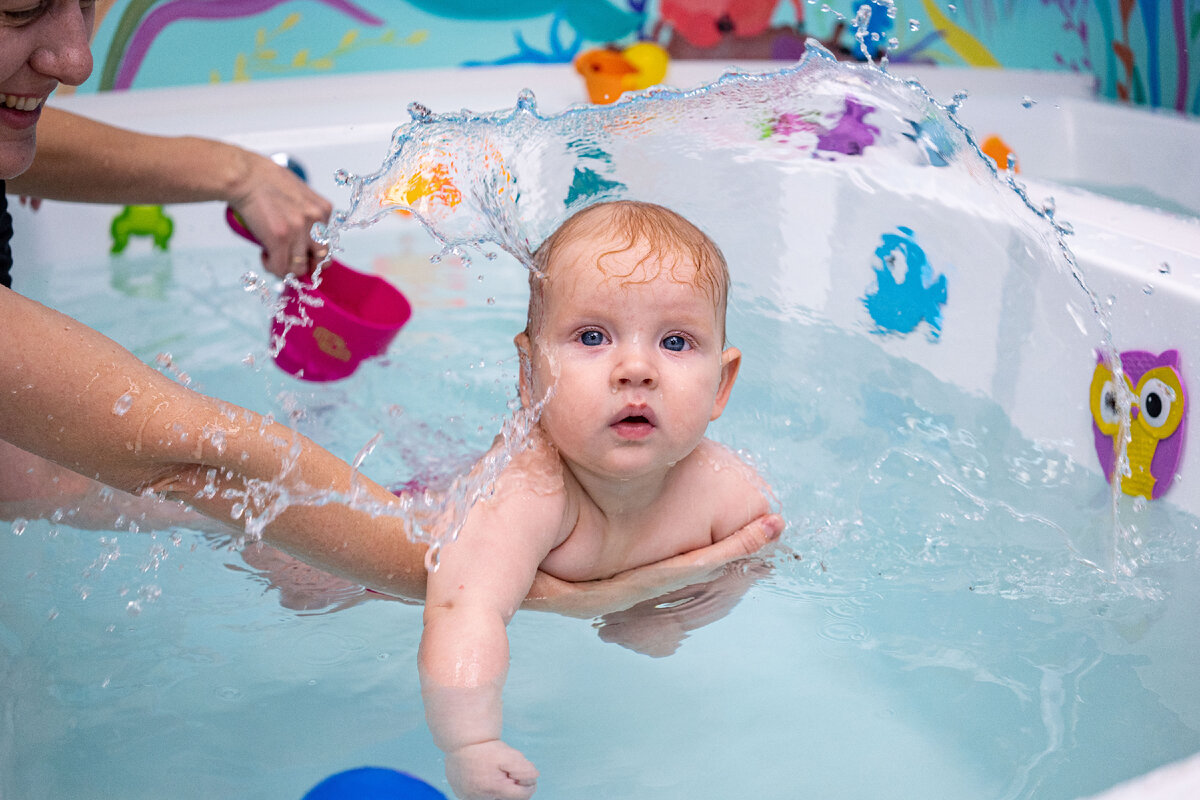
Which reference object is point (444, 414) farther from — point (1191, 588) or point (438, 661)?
point (1191, 588)

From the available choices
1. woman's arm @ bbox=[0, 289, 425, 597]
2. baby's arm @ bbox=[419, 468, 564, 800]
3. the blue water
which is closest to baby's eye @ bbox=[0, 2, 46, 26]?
woman's arm @ bbox=[0, 289, 425, 597]

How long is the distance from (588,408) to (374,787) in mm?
379

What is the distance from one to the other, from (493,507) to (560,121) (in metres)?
0.68

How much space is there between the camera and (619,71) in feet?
8.26

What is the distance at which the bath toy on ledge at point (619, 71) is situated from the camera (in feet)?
8.20

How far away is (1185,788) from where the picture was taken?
0.74 metres

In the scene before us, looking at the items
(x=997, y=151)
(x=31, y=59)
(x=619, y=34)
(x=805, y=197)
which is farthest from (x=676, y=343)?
(x=619, y=34)

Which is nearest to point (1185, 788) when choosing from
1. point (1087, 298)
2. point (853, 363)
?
point (1087, 298)

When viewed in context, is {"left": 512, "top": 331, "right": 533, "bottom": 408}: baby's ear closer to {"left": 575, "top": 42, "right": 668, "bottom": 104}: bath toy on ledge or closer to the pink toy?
the pink toy

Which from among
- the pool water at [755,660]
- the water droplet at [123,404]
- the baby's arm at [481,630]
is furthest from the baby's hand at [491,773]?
the water droplet at [123,404]

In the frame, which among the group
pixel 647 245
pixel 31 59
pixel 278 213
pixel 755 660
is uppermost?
pixel 31 59

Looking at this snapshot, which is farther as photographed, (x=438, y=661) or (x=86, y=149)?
(x=86, y=149)

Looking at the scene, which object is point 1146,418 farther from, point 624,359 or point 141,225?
point 141,225

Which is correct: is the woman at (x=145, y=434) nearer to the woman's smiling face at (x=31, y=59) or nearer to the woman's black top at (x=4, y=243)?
the woman's smiling face at (x=31, y=59)
